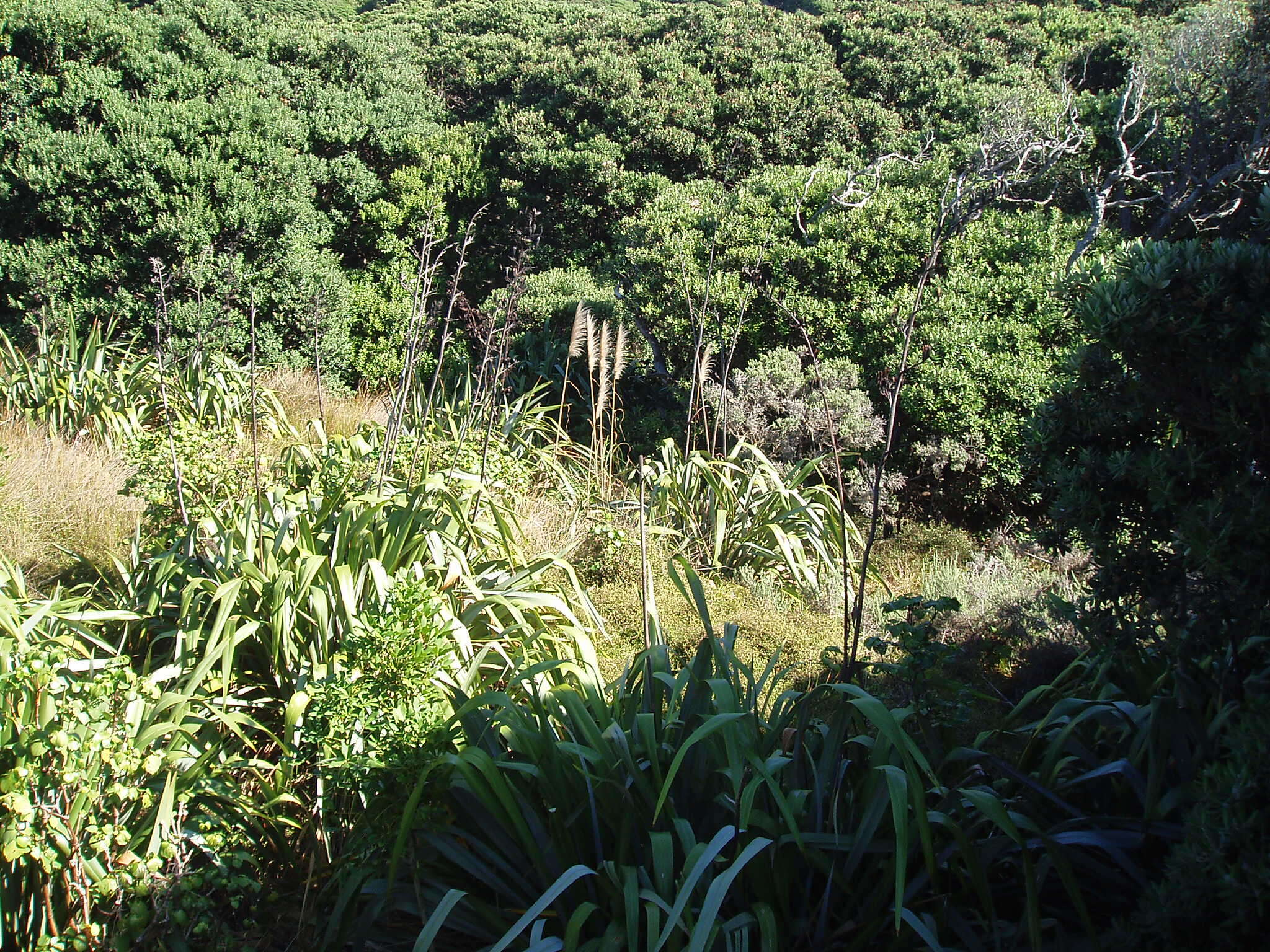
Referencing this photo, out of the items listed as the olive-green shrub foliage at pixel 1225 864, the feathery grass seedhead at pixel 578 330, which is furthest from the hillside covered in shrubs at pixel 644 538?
the feathery grass seedhead at pixel 578 330

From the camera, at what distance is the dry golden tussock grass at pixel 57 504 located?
460 centimetres

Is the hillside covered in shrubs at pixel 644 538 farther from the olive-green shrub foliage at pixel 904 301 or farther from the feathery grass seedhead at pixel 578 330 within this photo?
the feathery grass seedhead at pixel 578 330

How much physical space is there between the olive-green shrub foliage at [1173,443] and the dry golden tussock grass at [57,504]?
4.05 metres

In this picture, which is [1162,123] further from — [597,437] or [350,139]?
[350,139]

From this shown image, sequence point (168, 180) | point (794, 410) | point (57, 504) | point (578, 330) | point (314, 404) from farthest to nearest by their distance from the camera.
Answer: point (168, 180) → point (314, 404) → point (794, 410) → point (578, 330) → point (57, 504)

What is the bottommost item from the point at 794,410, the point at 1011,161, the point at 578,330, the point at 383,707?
the point at 383,707

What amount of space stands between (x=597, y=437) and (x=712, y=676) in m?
3.95

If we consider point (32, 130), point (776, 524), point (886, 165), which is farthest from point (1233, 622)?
point (32, 130)

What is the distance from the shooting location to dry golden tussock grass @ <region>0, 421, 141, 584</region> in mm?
4602

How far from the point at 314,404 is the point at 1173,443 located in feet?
25.7

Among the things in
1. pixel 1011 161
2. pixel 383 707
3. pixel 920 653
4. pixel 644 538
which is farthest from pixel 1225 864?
pixel 1011 161

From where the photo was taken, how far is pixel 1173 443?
247 cm

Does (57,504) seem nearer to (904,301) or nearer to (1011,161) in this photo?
(904,301)

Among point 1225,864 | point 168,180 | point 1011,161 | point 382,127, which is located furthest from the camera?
point 382,127
